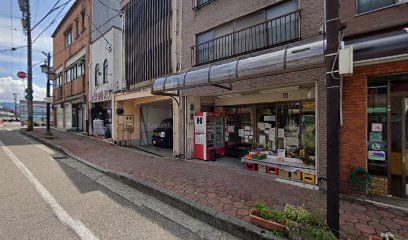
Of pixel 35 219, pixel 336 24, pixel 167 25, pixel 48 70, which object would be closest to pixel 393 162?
pixel 336 24

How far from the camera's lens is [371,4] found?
15.7 feet

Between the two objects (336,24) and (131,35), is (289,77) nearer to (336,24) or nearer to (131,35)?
(336,24)

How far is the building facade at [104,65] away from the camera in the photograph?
13781mm

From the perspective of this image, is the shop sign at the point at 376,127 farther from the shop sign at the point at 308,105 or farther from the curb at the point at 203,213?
the curb at the point at 203,213

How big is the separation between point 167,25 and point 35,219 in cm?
930

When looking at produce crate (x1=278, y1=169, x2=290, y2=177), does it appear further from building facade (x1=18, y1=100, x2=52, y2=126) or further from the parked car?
building facade (x1=18, y1=100, x2=52, y2=126)

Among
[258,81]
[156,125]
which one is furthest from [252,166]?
[156,125]

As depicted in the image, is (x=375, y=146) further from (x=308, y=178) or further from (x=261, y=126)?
(x=261, y=126)

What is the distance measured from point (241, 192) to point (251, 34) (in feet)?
17.8

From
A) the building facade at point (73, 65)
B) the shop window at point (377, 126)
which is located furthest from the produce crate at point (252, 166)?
the building facade at point (73, 65)

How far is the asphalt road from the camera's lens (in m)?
3.53

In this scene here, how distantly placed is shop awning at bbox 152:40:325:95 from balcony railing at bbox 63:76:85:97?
15284 millimetres

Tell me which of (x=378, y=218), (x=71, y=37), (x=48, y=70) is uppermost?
(x=71, y=37)

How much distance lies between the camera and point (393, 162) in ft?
16.3
